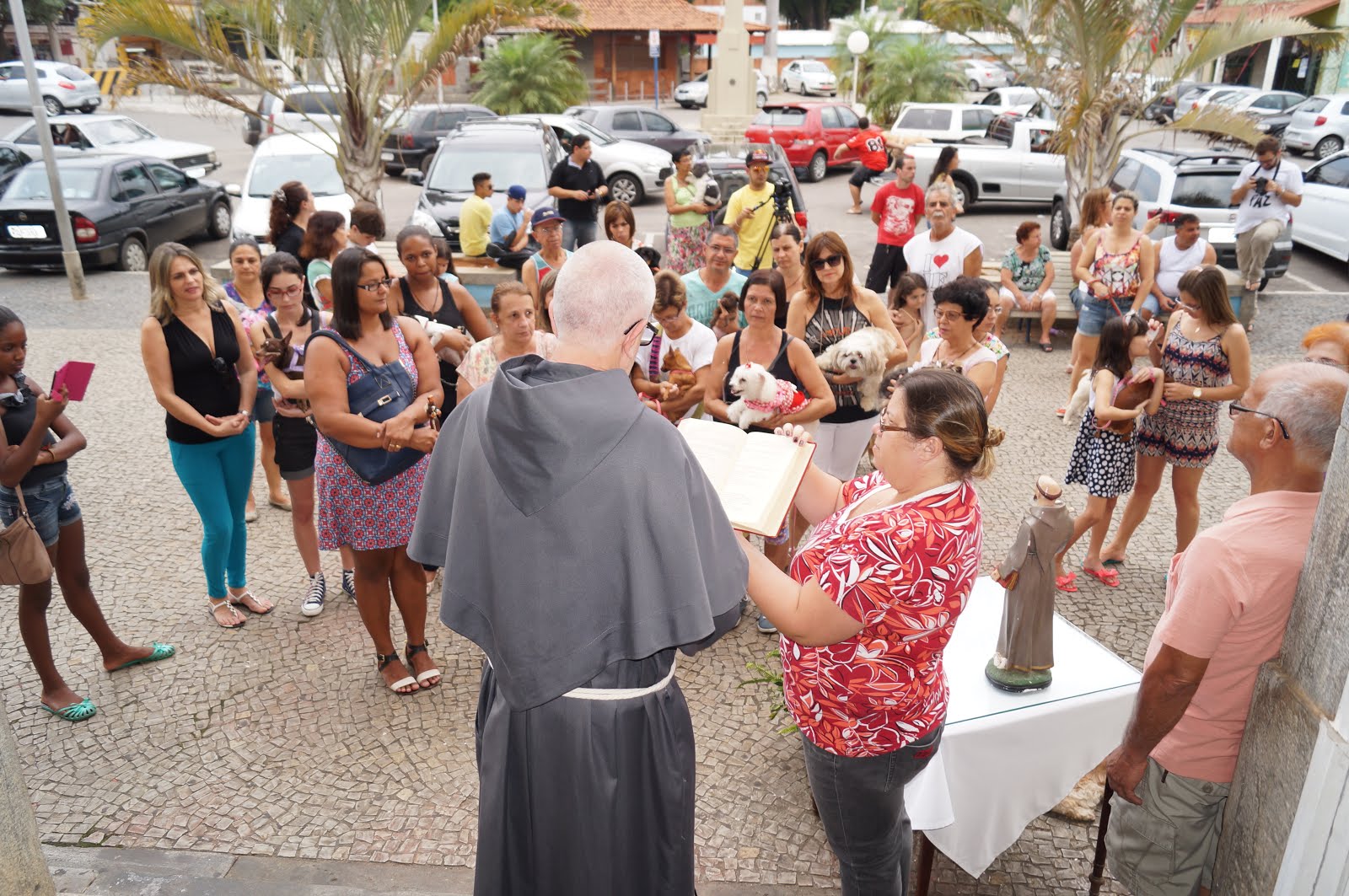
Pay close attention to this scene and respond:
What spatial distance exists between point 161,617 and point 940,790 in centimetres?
420

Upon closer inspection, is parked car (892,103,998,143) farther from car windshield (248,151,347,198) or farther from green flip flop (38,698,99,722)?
green flip flop (38,698,99,722)

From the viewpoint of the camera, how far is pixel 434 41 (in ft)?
36.9

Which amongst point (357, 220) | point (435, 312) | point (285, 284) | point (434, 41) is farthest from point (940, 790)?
point (434, 41)

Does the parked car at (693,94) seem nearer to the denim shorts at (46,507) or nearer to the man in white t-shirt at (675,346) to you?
the man in white t-shirt at (675,346)

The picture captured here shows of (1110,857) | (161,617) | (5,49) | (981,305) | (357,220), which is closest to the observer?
(1110,857)

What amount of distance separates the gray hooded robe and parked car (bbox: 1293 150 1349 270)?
45.9 ft

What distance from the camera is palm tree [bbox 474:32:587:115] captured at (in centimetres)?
2636

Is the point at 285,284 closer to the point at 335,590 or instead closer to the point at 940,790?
the point at 335,590

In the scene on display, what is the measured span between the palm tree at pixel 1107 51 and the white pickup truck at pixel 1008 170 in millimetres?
5073

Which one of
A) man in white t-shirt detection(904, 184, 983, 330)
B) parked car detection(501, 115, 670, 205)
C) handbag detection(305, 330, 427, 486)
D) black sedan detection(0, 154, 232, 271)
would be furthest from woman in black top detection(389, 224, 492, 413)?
parked car detection(501, 115, 670, 205)

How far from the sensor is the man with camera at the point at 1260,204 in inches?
396

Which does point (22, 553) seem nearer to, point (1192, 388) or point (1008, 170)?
point (1192, 388)

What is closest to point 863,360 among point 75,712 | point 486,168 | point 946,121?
point 75,712

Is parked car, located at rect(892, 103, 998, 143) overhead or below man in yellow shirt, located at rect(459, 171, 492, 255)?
overhead
